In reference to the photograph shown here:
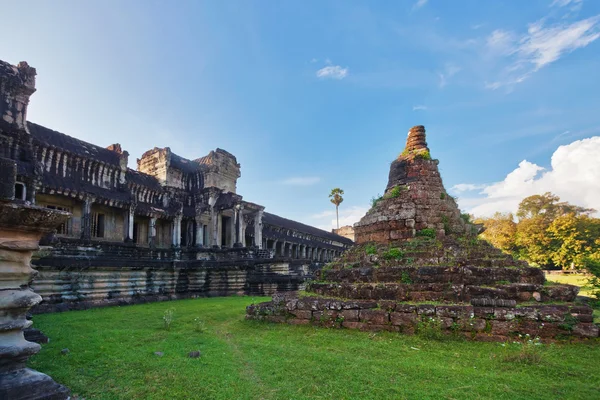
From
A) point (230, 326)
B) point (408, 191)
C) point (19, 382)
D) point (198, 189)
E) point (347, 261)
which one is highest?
point (198, 189)

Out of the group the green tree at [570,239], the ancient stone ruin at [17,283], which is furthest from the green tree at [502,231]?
the ancient stone ruin at [17,283]

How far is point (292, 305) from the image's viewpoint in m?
8.34

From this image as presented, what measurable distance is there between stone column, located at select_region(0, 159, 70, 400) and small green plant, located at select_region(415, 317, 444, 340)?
229 inches

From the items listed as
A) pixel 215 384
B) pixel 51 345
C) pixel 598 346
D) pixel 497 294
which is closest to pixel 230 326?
pixel 51 345

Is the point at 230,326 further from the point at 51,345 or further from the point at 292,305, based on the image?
the point at 51,345

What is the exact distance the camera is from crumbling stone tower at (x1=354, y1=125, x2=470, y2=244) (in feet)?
37.3

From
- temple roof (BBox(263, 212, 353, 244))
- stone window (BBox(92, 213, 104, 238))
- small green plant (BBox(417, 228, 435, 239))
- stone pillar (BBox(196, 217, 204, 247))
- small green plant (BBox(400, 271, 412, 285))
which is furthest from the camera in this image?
temple roof (BBox(263, 212, 353, 244))

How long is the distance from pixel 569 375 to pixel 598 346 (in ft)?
6.24

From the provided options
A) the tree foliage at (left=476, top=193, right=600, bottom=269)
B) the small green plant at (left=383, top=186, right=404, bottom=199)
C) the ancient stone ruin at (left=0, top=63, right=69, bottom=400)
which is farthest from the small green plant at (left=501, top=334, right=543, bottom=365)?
the tree foliage at (left=476, top=193, right=600, bottom=269)

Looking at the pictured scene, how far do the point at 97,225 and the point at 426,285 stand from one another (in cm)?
1646

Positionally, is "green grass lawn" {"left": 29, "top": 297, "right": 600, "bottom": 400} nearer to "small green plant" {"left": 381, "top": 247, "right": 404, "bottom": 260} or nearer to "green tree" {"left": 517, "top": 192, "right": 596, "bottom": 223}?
"small green plant" {"left": 381, "top": 247, "right": 404, "bottom": 260}

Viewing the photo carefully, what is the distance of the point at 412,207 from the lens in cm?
1148

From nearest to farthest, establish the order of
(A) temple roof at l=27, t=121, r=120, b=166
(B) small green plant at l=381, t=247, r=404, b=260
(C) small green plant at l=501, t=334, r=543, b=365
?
(C) small green plant at l=501, t=334, r=543, b=365 < (B) small green plant at l=381, t=247, r=404, b=260 < (A) temple roof at l=27, t=121, r=120, b=166

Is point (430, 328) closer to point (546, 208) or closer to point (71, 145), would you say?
point (71, 145)
